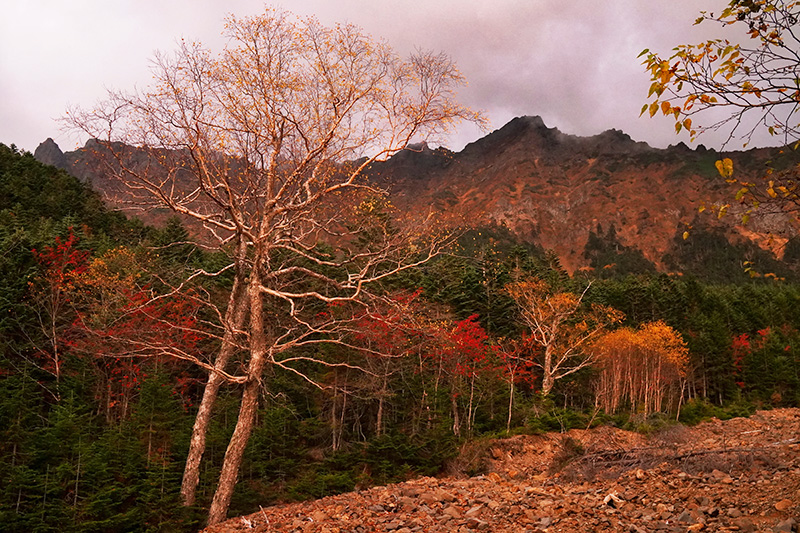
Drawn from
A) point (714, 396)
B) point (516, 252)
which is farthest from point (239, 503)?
point (714, 396)

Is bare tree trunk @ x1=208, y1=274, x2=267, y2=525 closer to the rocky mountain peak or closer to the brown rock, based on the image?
the brown rock

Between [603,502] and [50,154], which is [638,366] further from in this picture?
[50,154]

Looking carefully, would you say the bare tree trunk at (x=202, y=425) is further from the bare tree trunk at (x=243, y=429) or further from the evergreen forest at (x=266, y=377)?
the bare tree trunk at (x=243, y=429)

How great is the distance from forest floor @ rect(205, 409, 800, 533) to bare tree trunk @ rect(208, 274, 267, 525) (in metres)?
0.38

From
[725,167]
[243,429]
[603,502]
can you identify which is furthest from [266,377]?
[725,167]

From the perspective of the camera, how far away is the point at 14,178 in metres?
33.9

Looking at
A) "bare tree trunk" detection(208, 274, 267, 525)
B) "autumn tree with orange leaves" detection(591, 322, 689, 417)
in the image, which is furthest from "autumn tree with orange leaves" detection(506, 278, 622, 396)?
"bare tree trunk" detection(208, 274, 267, 525)

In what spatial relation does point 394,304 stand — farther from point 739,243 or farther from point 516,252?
point 739,243

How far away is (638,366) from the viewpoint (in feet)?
116

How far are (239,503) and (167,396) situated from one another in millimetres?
4903

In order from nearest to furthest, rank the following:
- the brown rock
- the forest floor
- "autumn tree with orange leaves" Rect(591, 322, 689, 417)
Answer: the brown rock → the forest floor → "autumn tree with orange leaves" Rect(591, 322, 689, 417)

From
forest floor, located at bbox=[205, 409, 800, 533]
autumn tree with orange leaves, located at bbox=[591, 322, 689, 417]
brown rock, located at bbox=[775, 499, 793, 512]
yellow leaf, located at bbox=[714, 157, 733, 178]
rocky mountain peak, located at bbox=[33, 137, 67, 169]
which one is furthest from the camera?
rocky mountain peak, located at bbox=[33, 137, 67, 169]

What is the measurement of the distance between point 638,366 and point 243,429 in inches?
1341

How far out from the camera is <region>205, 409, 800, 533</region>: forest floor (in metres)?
4.63
